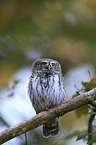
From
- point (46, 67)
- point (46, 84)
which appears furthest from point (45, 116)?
point (46, 67)

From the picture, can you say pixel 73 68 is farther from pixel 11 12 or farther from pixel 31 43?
pixel 11 12

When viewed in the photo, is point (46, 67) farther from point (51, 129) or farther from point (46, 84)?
point (51, 129)

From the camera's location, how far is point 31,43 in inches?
180

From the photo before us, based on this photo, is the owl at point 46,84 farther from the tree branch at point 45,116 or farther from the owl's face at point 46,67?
the tree branch at point 45,116

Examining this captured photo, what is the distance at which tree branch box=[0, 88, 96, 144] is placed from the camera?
192 cm

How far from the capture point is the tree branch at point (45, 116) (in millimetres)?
1917

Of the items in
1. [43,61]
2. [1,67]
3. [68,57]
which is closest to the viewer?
[43,61]

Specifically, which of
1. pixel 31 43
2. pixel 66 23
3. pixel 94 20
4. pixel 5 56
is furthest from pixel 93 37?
pixel 5 56

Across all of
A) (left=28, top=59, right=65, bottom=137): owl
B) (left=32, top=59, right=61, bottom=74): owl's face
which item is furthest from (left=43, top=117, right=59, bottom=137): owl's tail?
(left=32, top=59, right=61, bottom=74): owl's face

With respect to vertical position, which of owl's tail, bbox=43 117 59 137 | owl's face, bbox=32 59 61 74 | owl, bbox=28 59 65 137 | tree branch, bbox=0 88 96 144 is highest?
owl's face, bbox=32 59 61 74

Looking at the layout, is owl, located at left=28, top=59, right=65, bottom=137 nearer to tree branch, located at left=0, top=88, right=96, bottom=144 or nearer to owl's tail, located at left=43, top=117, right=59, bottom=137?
owl's tail, located at left=43, top=117, right=59, bottom=137

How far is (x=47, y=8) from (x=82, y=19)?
87 centimetres

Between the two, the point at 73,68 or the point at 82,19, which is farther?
the point at 82,19

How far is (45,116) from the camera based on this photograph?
84.2 inches
